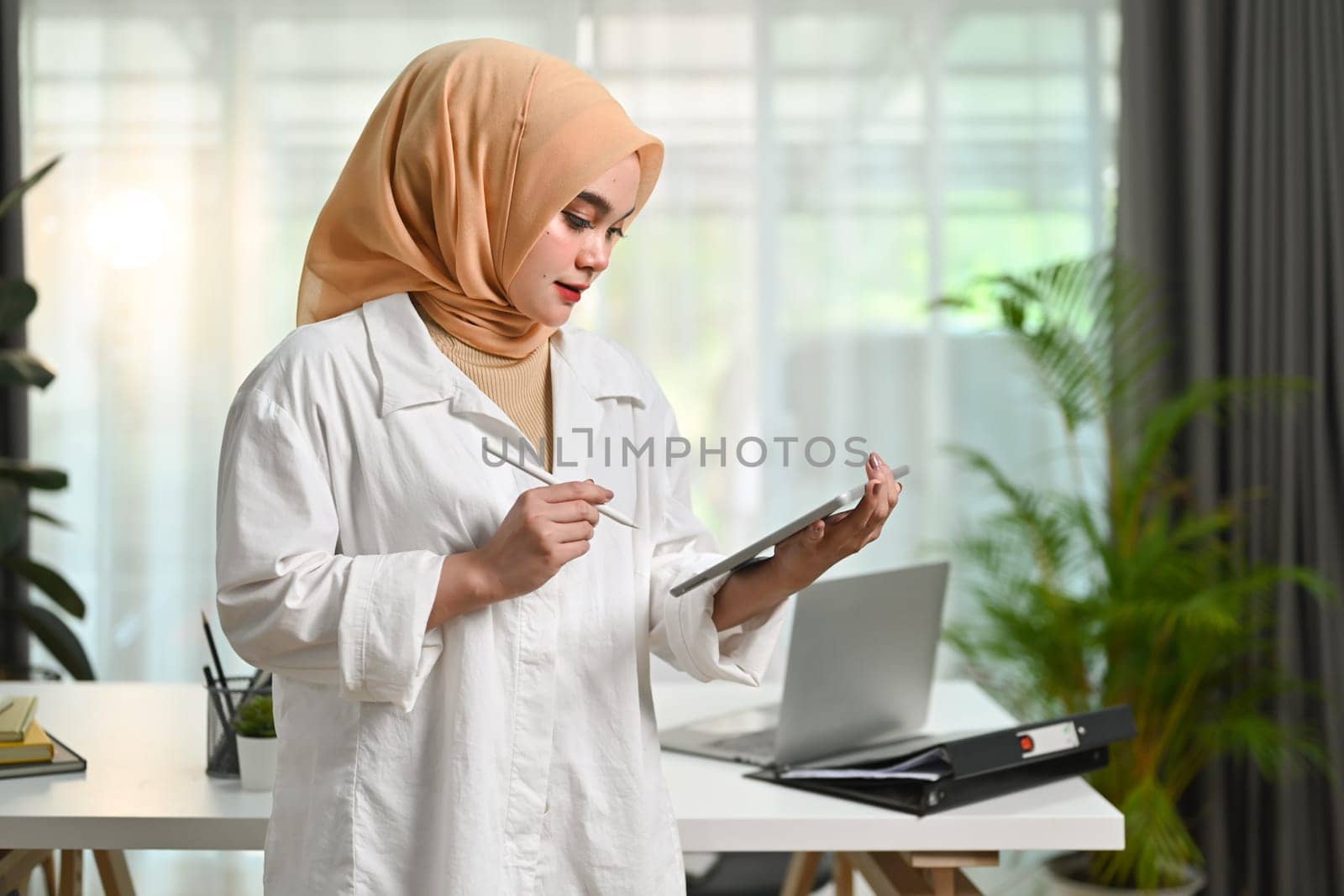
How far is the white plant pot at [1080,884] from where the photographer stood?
282 centimetres

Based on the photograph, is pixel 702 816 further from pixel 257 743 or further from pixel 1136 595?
pixel 1136 595

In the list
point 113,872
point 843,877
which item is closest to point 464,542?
point 113,872

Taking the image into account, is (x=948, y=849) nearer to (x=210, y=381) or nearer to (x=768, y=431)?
(x=768, y=431)

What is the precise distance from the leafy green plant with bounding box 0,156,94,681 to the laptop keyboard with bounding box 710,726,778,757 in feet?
5.62

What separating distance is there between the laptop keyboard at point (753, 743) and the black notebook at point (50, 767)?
2.64ft

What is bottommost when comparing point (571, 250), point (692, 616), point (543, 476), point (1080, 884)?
point (1080, 884)

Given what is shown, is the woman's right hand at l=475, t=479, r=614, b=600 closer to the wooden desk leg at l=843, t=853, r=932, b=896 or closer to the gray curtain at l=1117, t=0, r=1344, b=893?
the wooden desk leg at l=843, t=853, r=932, b=896

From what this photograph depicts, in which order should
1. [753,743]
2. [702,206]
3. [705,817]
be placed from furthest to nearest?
[702,206], [753,743], [705,817]

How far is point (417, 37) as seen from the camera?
3539 mm

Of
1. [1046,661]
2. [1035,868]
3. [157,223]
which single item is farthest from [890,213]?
[157,223]

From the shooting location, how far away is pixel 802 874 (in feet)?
6.73

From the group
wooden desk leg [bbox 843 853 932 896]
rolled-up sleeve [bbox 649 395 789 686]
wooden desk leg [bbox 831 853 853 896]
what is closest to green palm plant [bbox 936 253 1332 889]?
wooden desk leg [bbox 831 853 853 896]

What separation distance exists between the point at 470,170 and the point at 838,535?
18.8 inches

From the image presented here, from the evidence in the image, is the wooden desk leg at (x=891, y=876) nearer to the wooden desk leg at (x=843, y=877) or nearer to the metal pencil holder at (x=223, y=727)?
the wooden desk leg at (x=843, y=877)
